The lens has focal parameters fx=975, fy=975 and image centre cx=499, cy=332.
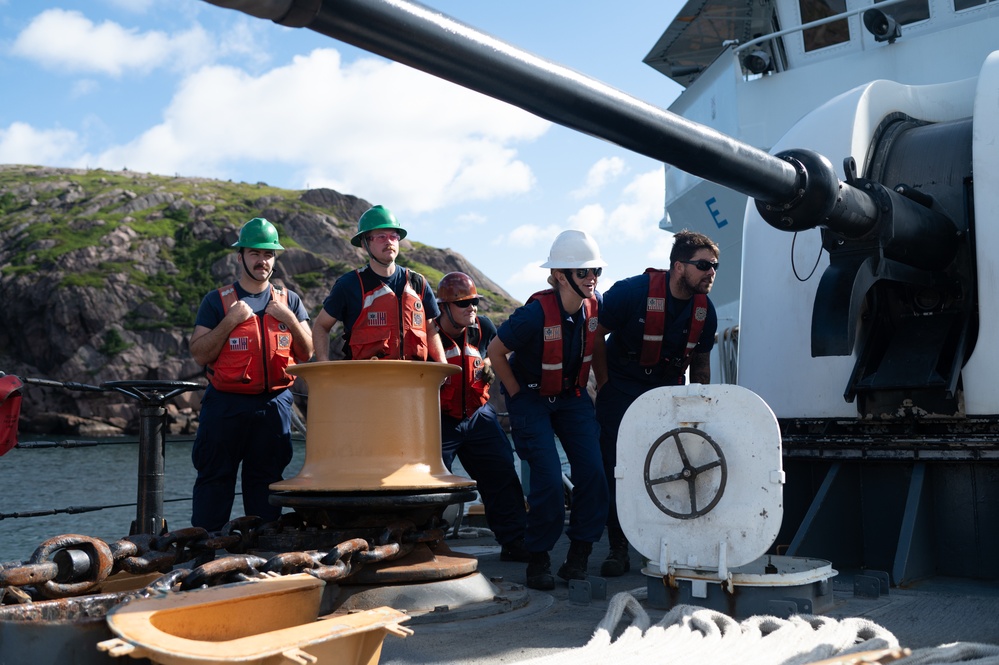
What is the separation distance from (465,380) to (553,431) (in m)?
0.62

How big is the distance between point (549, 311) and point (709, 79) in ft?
26.7

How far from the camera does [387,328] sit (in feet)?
13.8

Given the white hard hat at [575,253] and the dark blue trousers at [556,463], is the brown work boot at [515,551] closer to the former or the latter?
the dark blue trousers at [556,463]

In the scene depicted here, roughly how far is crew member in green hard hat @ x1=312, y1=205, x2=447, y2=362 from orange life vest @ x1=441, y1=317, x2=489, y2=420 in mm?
475

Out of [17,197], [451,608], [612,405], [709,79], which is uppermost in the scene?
[17,197]

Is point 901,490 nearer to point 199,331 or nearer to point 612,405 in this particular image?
point 612,405

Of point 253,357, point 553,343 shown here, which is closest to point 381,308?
point 253,357

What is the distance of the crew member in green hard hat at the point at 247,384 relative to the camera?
4305 mm

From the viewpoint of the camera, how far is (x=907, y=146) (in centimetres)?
456

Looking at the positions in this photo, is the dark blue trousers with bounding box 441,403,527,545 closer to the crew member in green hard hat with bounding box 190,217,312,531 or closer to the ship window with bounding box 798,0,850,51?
the crew member in green hard hat with bounding box 190,217,312,531

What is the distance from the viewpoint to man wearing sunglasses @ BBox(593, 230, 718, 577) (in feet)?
14.6

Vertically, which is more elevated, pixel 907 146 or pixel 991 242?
pixel 907 146

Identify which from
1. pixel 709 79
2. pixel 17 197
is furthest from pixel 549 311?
pixel 17 197

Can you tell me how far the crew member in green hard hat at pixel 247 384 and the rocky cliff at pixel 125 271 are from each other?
139 ft
